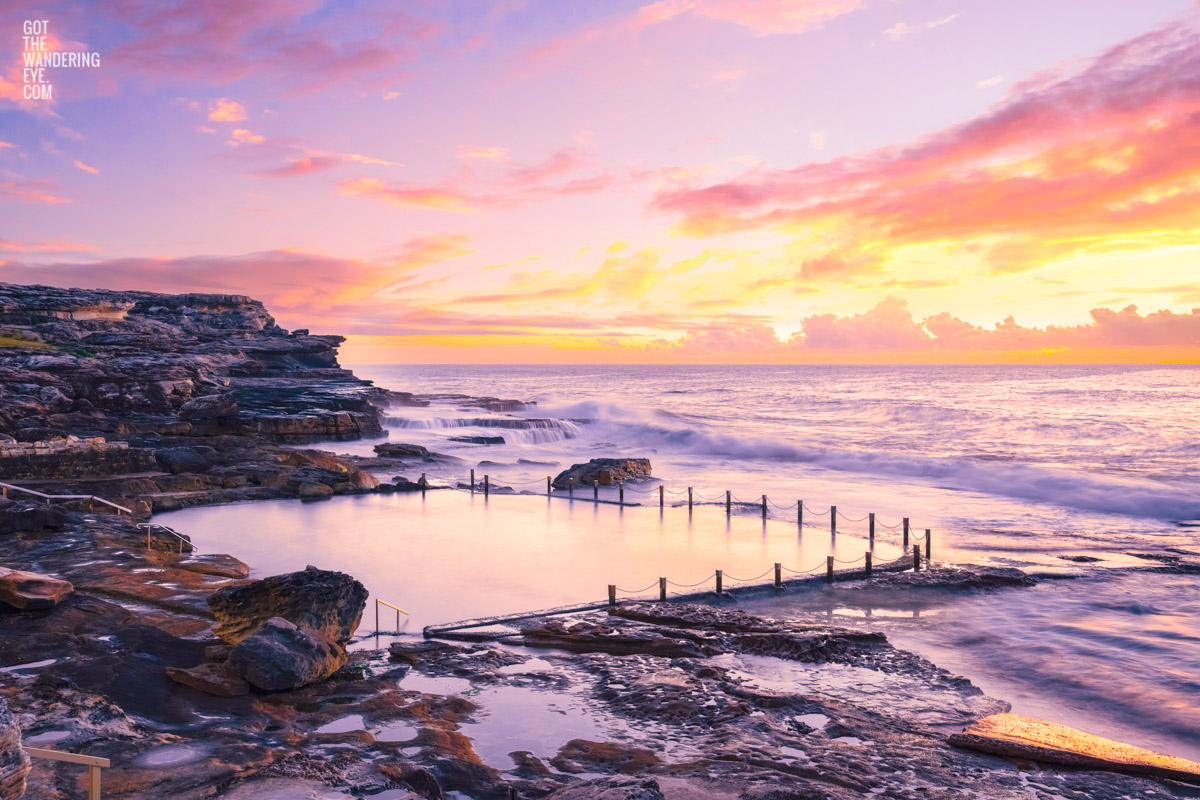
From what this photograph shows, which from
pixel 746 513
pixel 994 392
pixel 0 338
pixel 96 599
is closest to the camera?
pixel 96 599

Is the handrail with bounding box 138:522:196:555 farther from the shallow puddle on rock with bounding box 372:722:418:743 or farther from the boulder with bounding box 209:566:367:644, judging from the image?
the shallow puddle on rock with bounding box 372:722:418:743

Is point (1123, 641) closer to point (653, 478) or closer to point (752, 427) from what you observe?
point (653, 478)

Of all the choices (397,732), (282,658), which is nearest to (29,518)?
(282,658)

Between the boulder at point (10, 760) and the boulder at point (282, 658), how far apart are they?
4.63 m

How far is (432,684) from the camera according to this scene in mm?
10250

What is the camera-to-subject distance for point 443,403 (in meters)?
87.7

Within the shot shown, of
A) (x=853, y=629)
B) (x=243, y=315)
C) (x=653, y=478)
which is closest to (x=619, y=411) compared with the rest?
(x=653, y=478)

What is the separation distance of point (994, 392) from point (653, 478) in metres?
82.1

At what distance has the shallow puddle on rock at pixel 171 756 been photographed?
7020 mm

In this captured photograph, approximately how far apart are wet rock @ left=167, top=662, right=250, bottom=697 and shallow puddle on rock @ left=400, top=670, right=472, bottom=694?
6.96 ft

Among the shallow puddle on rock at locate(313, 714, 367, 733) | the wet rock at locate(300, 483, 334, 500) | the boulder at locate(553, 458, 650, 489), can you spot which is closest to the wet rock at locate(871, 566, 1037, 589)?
the shallow puddle on rock at locate(313, 714, 367, 733)

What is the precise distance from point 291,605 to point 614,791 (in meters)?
6.84

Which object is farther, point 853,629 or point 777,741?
point 853,629

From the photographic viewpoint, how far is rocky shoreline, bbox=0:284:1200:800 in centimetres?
735
